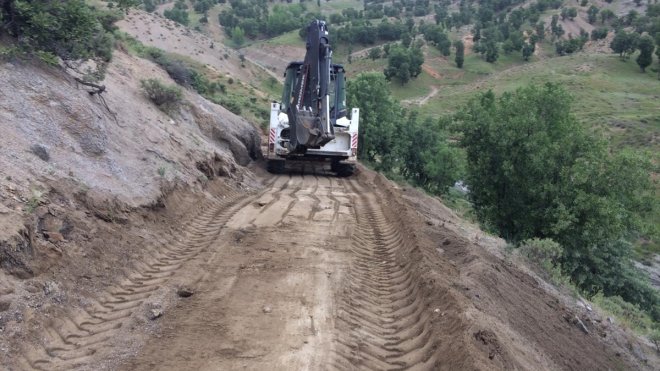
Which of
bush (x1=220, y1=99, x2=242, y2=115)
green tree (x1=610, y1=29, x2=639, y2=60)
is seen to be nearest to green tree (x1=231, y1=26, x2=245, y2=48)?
green tree (x1=610, y1=29, x2=639, y2=60)

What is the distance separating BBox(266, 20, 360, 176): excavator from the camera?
1619 cm

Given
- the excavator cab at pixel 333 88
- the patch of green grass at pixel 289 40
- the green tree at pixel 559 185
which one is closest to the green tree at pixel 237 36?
the patch of green grass at pixel 289 40

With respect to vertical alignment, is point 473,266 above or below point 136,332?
below

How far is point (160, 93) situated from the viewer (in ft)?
56.2

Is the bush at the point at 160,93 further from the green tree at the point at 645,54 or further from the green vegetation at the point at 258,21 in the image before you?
the green vegetation at the point at 258,21

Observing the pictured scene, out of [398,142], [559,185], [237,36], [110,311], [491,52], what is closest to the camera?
[110,311]

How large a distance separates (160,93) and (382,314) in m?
12.1

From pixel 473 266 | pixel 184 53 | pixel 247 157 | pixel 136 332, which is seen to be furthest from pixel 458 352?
pixel 184 53

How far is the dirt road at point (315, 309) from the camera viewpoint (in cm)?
588

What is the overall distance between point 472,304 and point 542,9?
393ft

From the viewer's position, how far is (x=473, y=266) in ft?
31.5

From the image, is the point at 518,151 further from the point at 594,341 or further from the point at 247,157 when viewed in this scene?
the point at 594,341

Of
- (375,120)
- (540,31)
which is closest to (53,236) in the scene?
(375,120)

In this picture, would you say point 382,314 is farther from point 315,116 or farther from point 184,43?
point 184,43
